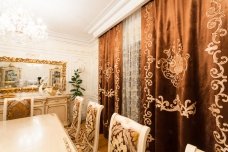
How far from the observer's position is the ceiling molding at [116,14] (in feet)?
7.00

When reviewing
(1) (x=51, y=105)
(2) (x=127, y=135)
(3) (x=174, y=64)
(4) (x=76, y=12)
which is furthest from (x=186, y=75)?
(1) (x=51, y=105)

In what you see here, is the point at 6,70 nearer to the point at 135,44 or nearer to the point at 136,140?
the point at 135,44

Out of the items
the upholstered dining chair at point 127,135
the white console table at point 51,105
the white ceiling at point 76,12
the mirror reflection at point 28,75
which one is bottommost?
the white console table at point 51,105

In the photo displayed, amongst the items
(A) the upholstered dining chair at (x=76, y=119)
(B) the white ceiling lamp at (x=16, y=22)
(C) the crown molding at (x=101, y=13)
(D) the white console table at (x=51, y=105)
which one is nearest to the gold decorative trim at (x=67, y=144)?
(A) the upholstered dining chair at (x=76, y=119)

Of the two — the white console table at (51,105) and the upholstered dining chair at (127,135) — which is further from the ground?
the upholstered dining chair at (127,135)

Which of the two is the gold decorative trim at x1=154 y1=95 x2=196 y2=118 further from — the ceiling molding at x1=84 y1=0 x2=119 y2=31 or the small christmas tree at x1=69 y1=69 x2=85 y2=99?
the small christmas tree at x1=69 y1=69 x2=85 y2=99

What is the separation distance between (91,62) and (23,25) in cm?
255

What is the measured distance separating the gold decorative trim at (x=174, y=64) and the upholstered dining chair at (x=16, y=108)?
205 cm

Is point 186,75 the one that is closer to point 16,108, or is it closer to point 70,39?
point 16,108

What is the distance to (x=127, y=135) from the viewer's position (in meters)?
Answer: 1.10

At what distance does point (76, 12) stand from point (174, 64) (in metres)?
2.03

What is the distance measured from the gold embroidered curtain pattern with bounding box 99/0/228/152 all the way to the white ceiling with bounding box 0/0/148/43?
0.58 metres

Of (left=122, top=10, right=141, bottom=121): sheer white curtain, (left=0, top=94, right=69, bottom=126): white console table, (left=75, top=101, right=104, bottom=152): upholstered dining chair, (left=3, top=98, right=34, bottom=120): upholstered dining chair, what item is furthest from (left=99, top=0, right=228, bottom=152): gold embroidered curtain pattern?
(left=0, top=94, right=69, bottom=126): white console table

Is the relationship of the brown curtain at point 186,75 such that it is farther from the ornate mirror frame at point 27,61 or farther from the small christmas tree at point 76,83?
the ornate mirror frame at point 27,61
